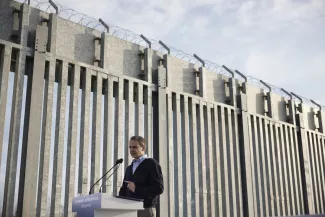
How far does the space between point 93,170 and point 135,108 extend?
196 centimetres

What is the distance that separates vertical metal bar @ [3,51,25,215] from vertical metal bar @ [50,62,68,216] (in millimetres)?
780

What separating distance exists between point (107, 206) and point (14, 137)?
4.46m

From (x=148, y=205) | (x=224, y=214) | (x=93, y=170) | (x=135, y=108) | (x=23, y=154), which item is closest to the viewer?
(x=148, y=205)

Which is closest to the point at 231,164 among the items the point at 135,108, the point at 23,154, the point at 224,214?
the point at 224,214

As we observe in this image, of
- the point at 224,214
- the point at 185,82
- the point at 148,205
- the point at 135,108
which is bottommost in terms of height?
the point at 224,214

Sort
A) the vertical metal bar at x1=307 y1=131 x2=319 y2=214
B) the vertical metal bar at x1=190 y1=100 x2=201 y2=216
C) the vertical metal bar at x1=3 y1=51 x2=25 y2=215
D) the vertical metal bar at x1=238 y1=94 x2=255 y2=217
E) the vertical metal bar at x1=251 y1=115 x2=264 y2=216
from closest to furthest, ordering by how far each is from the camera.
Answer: the vertical metal bar at x1=3 y1=51 x2=25 y2=215
the vertical metal bar at x1=190 y1=100 x2=201 y2=216
the vertical metal bar at x1=238 y1=94 x2=255 y2=217
the vertical metal bar at x1=251 y1=115 x2=264 y2=216
the vertical metal bar at x1=307 y1=131 x2=319 y2=214

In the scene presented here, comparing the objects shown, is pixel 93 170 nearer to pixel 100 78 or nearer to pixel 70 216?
pixel 70 216

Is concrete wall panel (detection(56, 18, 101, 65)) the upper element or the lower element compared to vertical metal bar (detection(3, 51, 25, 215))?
upper

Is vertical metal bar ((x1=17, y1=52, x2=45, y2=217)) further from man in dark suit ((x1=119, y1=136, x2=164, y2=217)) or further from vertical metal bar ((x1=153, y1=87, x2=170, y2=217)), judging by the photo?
man in dark suit ((x1=119, y1=136, x2=164, y2=217))

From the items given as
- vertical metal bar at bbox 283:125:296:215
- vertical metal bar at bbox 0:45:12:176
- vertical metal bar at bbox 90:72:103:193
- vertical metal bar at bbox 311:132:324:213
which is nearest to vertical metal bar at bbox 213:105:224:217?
vertical metal bar at bbox 283:125:296:215

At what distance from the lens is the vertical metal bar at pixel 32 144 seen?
712cm

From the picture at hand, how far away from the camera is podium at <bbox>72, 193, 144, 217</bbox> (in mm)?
3371

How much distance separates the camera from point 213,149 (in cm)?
1077

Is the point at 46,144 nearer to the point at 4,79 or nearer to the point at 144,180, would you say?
the point at 4,79
